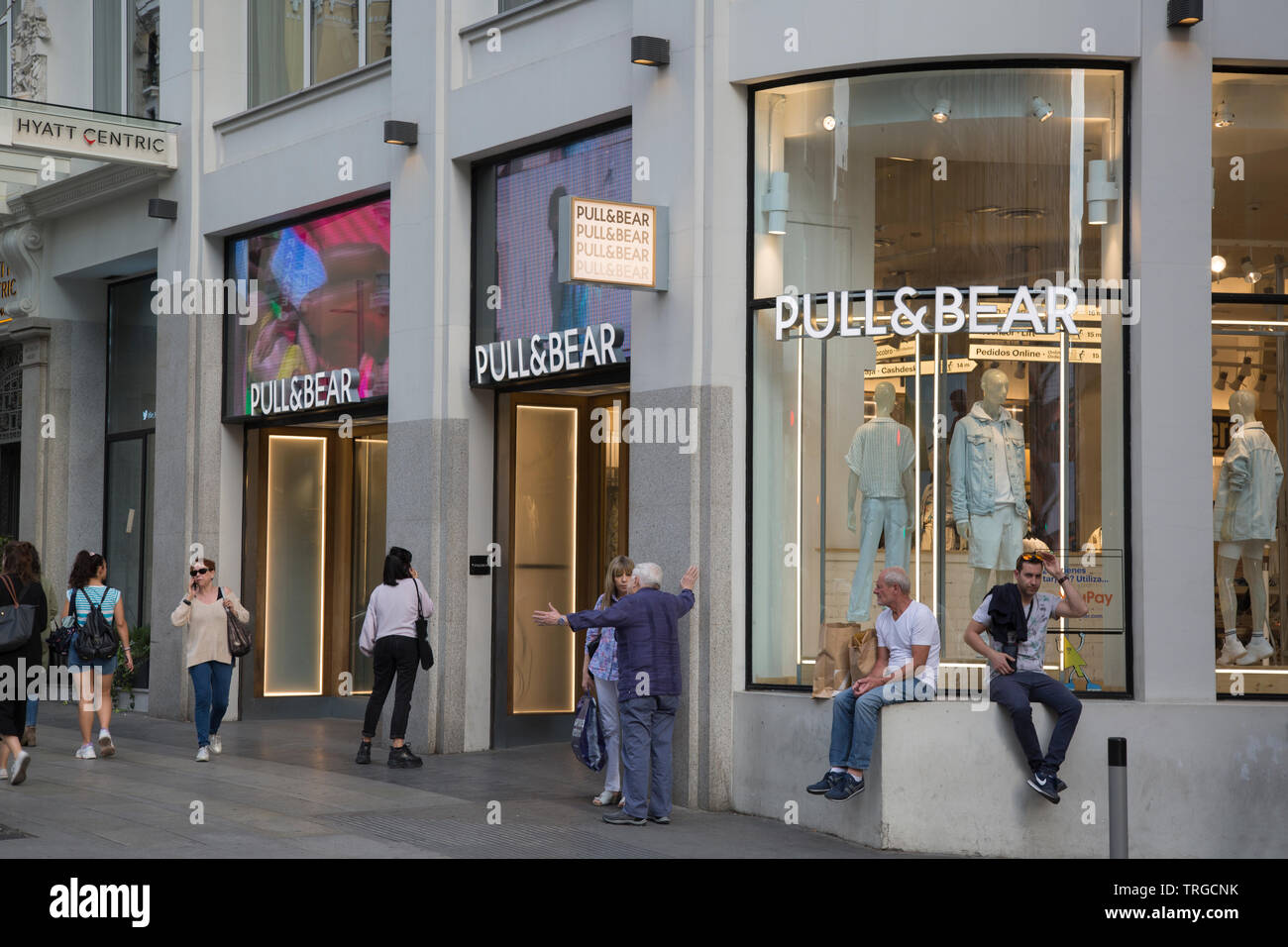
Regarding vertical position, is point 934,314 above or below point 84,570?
above

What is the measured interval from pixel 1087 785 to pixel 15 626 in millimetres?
7458

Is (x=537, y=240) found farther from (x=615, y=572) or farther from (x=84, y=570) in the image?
(x=84, y=570)

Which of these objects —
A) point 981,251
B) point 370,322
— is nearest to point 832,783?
point 981,251

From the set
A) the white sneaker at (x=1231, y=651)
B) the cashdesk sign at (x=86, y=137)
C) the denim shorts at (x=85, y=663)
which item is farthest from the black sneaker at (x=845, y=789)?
the cashdesk sign at (x=86, y=137)

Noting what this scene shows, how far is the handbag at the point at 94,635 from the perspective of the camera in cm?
1369

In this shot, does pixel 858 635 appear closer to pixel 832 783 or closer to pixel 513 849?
pixel 832 783

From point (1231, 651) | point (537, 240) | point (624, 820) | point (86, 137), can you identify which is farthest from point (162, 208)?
point (1231, 651)

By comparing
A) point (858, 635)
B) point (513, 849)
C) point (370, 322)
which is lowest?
point (513, 849)

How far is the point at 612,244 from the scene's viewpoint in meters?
11.9

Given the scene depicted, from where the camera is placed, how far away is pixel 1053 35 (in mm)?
11266

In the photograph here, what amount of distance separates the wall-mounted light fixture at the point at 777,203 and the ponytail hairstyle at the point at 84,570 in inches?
247

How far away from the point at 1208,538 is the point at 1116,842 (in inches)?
139

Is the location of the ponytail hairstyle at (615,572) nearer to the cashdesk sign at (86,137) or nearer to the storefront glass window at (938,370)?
the storefront glass window at (938,370)
